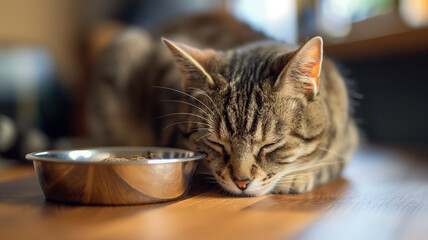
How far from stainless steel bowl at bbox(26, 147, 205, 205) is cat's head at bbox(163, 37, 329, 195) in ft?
0.48

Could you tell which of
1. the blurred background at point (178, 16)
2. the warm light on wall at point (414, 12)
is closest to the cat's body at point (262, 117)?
the blurred background at point (178, 16)

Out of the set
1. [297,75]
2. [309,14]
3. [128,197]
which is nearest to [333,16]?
[309,14]

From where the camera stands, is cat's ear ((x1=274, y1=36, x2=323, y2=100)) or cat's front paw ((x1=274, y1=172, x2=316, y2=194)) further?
cat's front paw ((x1=274, y1=172, x2=316, y2=194))

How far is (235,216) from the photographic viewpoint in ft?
3.05

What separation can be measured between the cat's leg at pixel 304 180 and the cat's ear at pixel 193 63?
36 centimetres

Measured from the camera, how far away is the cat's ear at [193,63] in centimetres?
120

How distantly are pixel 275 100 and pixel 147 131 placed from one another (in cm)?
82

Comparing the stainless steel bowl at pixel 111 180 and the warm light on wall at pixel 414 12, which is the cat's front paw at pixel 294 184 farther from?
the warm light on wall at pixel 414 12

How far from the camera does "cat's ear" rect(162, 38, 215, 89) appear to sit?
47.2 inches

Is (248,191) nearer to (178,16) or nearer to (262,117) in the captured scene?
(262,117)

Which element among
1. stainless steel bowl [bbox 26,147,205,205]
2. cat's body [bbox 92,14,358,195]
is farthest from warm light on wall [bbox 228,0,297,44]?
stainless steel bowl [bbox 26,147,205,205]

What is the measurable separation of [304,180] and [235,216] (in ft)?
1.23

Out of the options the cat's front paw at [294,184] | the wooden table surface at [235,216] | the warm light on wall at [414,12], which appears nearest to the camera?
the wooden table surface at [235,216]

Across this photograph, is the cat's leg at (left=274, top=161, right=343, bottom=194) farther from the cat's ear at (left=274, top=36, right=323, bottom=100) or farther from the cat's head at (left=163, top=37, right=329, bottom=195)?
the cat's ear at (left=274, top=36, right=323, bottom=100)
